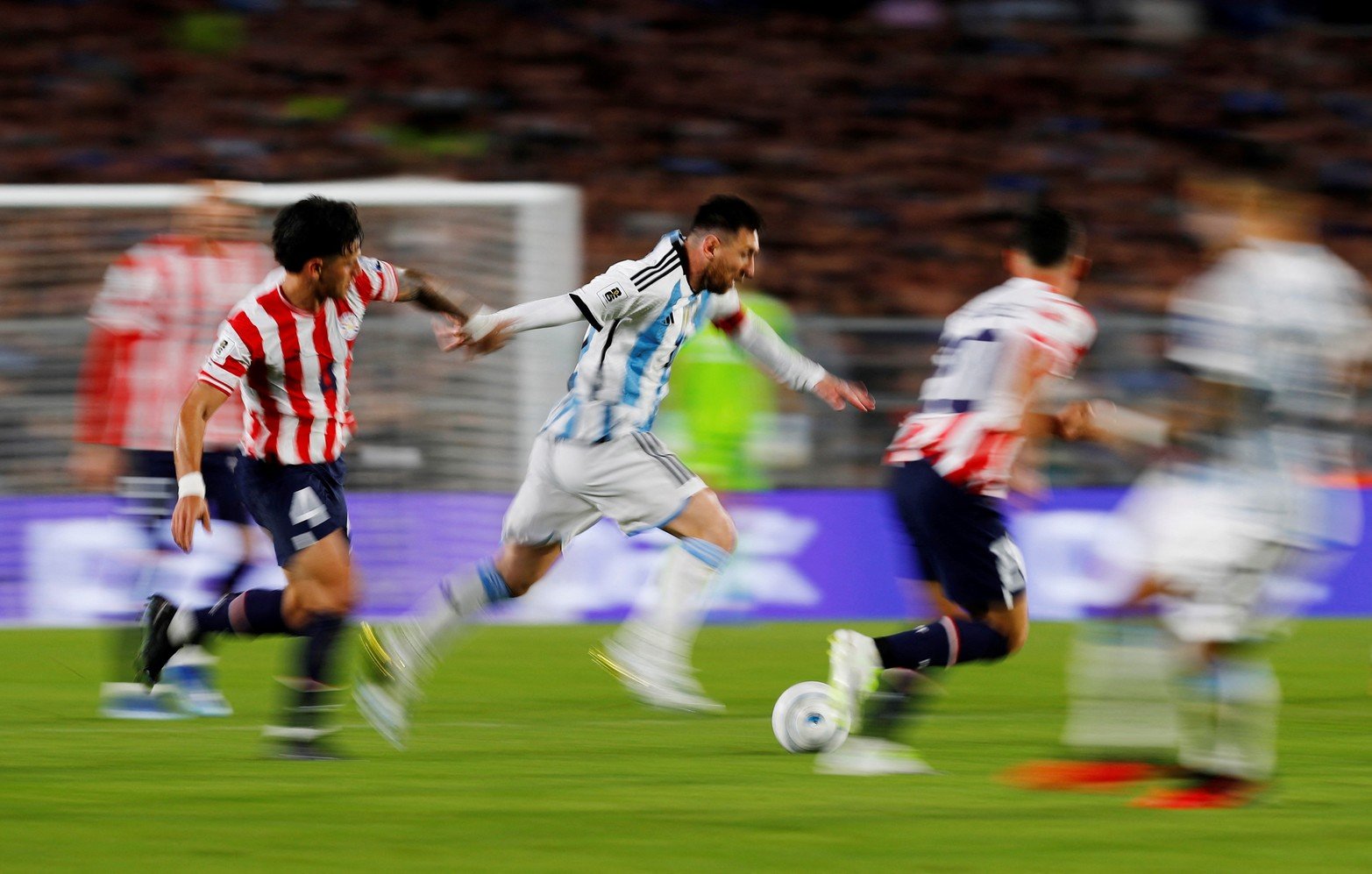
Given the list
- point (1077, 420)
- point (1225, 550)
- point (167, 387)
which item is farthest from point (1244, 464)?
point (167, 387)

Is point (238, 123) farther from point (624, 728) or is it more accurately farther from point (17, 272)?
point (624, 728)

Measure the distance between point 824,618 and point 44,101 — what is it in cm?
888

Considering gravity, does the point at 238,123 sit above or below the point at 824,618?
above

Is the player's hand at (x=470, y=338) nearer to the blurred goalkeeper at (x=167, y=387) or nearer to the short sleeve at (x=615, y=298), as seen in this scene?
the short sleeve at (x=615, y=298)

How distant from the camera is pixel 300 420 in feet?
20.2

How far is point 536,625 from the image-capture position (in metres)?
11.3

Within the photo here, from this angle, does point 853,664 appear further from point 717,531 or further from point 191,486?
point 191,486

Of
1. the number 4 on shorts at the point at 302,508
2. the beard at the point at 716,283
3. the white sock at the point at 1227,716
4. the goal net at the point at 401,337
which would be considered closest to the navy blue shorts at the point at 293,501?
the number 4 on shorts at the point at 302,508

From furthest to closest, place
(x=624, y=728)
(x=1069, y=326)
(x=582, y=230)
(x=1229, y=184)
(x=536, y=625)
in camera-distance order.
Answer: (x=582, y=230), (x=536, y=625), (x=624, y=728), (x=1069, y=326), (x=1229, y=184)

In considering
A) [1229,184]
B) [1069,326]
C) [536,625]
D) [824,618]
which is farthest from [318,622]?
[824,618]

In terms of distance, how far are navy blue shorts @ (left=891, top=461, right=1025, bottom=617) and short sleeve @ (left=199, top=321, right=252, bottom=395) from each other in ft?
6.44

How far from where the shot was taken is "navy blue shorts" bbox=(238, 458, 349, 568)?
240 inches

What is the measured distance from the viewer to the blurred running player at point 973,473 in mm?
5898

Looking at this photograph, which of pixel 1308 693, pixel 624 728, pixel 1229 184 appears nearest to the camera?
pixel 1229 184
